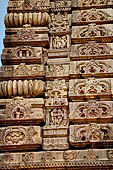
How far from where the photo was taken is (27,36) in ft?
24.6

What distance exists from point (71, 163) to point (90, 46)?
2325 mm

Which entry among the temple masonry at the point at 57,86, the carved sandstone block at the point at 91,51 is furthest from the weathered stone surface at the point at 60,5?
the carved sandstone block at the point at 91,51

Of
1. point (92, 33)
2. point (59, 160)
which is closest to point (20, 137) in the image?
point (59, 160)

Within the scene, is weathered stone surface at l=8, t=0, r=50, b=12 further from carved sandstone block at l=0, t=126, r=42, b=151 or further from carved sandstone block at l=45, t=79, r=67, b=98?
carved sandstone block at l=0, t=126, r=42, b=151

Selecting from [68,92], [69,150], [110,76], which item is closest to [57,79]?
[68,92]

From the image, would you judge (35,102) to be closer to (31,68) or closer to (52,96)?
(52,96)

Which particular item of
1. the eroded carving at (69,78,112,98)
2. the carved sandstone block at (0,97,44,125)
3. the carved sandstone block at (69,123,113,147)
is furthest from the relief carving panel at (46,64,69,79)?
the carved sandstone block at (69,123,113,147)

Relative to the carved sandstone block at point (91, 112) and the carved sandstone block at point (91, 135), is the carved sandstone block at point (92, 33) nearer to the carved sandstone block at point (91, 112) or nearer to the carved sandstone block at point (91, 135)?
the carved sandstone block at point (91, 112)

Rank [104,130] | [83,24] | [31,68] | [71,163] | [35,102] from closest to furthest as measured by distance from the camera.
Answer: [71,163] < [104,130] < [35,102] < [31,68] < [83,24]

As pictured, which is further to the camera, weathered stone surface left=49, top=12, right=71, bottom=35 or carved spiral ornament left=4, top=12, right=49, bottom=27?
carved spiral ornament left=4, top=12, right=49, bottom=27

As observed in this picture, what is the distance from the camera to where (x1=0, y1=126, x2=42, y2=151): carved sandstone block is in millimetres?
5957

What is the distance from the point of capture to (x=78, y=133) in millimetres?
6055

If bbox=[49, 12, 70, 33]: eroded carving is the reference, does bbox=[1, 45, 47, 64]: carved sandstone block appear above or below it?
below

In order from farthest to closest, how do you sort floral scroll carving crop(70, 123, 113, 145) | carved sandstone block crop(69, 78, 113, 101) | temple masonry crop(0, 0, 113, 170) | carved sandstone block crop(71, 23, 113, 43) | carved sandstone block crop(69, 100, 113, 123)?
carved sandstone block crop(71, 23, 113, 43) < carved sandstone block crop(69, 78, 113, 101) < carved sandstone block crop(69, 100, 113, 123) < floral scroll carving crop(70, 123, 113, 145) < temple masonry crop(0, 0, 113, 170)
